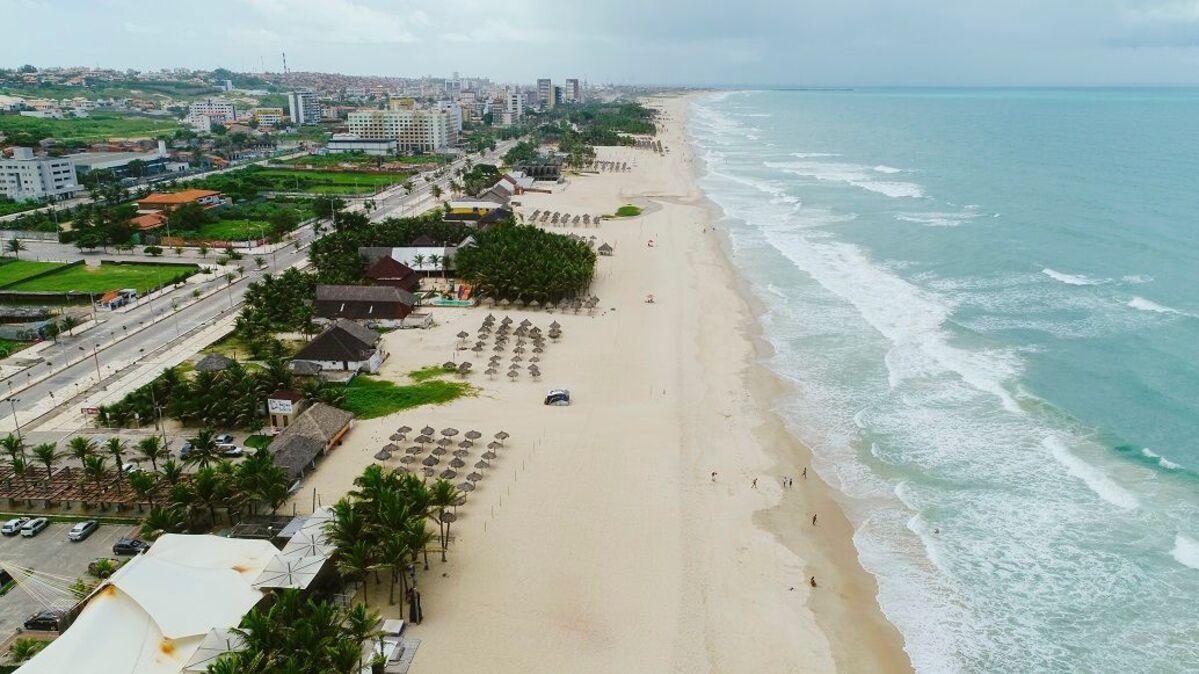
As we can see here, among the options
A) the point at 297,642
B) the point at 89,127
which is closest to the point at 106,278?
the point at 297,642

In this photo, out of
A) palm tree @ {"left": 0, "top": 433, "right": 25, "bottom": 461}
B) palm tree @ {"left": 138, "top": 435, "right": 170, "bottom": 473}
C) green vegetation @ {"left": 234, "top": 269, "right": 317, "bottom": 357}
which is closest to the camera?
palm tree @ {"left": 138, "top": 435, "right": 170, "bottom": 473}

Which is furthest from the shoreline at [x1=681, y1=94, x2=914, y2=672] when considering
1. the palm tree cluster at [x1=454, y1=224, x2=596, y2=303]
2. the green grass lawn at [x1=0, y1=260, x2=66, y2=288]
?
the green grass lawn at [x1=0, y1=260, x2=66, y2=288]

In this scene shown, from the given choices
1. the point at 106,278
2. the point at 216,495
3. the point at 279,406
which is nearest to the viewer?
the point at 216,495

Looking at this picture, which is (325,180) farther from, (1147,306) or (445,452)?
(1147,306)

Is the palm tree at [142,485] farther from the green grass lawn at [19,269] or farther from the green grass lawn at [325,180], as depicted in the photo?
the green grass lawn at [325,180]

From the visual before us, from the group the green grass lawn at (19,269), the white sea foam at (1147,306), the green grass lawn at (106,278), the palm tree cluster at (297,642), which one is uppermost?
the white sea foam at (1147,306)

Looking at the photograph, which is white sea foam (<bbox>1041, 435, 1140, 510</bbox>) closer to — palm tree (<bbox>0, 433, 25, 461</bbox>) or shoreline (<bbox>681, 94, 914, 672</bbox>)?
shoreline (<bbox>681, 94, 914, 672</bbox>)

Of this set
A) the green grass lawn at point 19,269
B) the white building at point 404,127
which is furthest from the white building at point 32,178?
the white building at point 404,127
